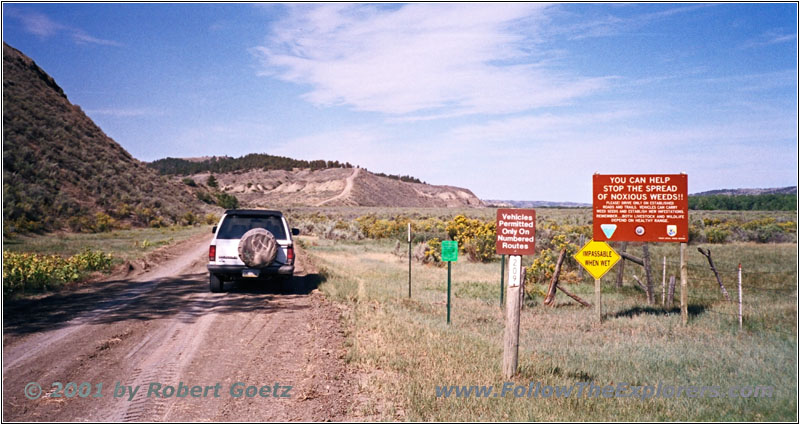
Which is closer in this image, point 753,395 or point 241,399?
point 241,399

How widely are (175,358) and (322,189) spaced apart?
129m

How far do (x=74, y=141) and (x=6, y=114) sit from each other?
20.0 ft

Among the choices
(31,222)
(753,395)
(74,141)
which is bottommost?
(753,395)

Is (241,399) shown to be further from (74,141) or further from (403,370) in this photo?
(74,141)

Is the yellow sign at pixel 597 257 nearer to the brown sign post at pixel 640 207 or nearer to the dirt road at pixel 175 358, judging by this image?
the brown sign post at pixel 640 207

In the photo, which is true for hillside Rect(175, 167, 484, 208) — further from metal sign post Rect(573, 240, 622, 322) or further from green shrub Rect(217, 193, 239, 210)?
metal sign post Rect(573, 240, 622, 322)

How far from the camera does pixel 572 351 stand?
8555mm

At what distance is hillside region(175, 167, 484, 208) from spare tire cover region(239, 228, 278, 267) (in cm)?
10432

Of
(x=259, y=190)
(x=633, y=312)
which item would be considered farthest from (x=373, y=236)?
(x=259, y=190)

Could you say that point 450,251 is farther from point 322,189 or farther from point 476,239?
point 322,189

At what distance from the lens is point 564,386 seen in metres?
6.33

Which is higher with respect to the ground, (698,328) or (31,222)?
(31,222)

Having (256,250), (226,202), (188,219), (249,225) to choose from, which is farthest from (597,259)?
(226,202)

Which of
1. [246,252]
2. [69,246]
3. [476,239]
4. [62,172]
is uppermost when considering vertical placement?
[62,172]
